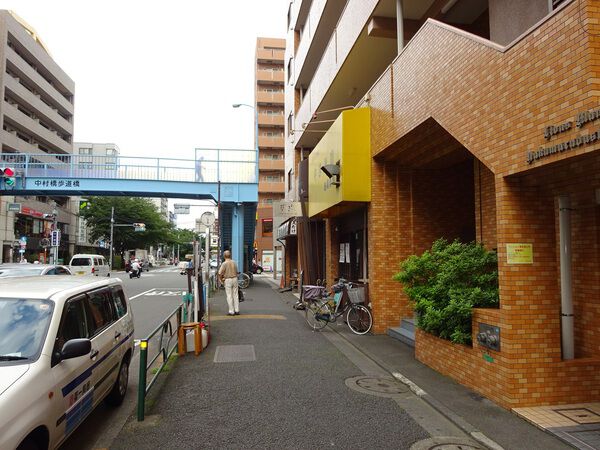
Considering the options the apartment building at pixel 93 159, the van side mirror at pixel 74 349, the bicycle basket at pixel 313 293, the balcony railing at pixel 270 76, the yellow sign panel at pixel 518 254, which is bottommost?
the bicycle basket at pixel 313 293

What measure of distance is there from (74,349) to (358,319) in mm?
7409

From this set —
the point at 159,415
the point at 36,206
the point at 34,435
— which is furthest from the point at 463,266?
the point at 36,206

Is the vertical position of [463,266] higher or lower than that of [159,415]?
higher

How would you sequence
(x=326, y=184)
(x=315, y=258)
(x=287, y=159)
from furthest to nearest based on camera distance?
1. (x=287, y=159)
2. (x=315, y=258)
3. (x=326, y=184)

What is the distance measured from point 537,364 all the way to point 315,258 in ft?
42.2

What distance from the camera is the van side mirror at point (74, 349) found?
12.5 ft

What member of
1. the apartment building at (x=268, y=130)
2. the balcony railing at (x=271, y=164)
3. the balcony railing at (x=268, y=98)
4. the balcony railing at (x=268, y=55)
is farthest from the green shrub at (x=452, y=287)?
the balcony railing at (x=268, y=55)

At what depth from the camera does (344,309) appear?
Answer: 10750mm

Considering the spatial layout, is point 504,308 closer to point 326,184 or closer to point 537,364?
point 537,364

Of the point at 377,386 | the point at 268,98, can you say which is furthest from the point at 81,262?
the point at 268,98

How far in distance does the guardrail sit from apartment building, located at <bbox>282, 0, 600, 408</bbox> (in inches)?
161

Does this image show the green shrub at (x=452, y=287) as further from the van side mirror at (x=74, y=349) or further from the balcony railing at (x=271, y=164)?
the balcony railing at (x=271, y=164)

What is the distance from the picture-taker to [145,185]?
2400 cm

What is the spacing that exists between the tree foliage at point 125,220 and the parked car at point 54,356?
52705 mm
